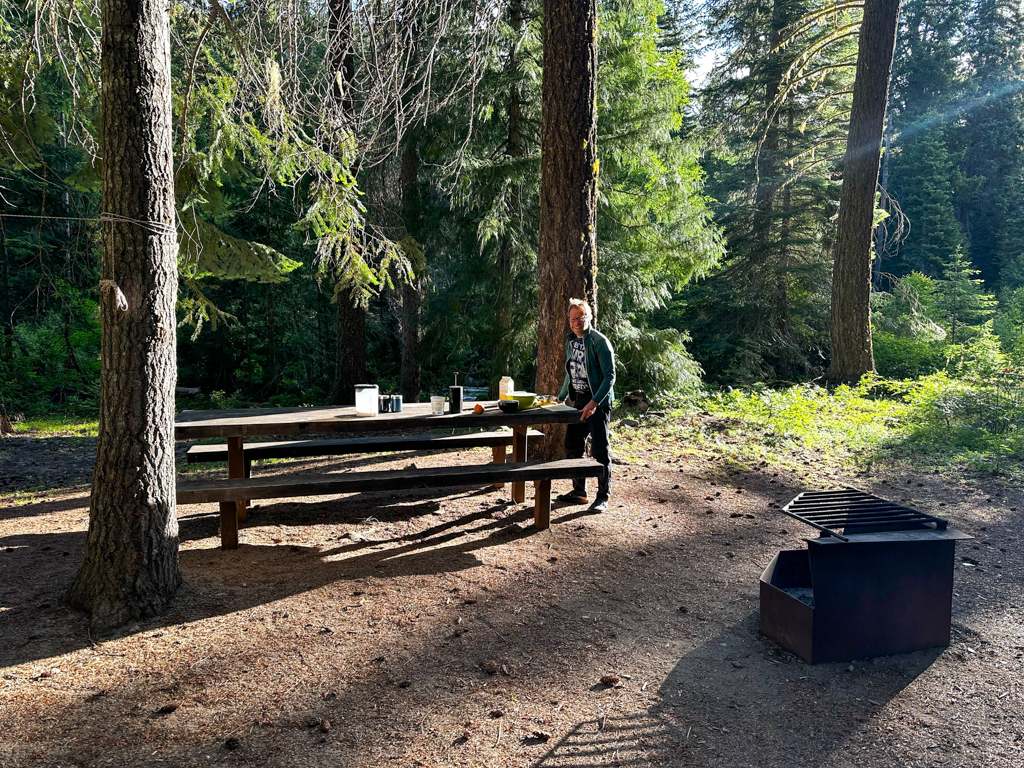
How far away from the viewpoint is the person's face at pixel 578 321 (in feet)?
21.3

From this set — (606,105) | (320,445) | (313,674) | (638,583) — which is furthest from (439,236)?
(313,674)

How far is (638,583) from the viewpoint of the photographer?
16.5 feet

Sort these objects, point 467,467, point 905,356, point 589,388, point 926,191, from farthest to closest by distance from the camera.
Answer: point 926,191 → point 905,356 → point 589,388 → point 467,467

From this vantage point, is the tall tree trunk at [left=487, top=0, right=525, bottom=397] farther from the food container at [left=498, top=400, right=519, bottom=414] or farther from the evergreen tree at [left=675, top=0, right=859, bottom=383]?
the evergreen tree at [left=675, top=0, right=859, bottom=383]

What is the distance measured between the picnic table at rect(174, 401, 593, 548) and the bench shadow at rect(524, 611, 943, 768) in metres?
2.43

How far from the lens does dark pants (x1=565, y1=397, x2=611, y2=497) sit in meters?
6.61

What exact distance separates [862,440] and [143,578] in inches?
374

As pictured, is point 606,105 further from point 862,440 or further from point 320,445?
point 320,445

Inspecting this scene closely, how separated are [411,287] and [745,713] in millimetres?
10336

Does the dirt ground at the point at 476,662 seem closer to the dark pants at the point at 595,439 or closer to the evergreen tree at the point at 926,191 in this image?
the dark pants at the point at 595,439

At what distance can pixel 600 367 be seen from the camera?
644cm

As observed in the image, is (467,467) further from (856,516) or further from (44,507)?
(44,507)

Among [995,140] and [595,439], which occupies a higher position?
[995,140]

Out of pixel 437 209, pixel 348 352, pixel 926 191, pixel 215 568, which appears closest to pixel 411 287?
pixel 437 209
